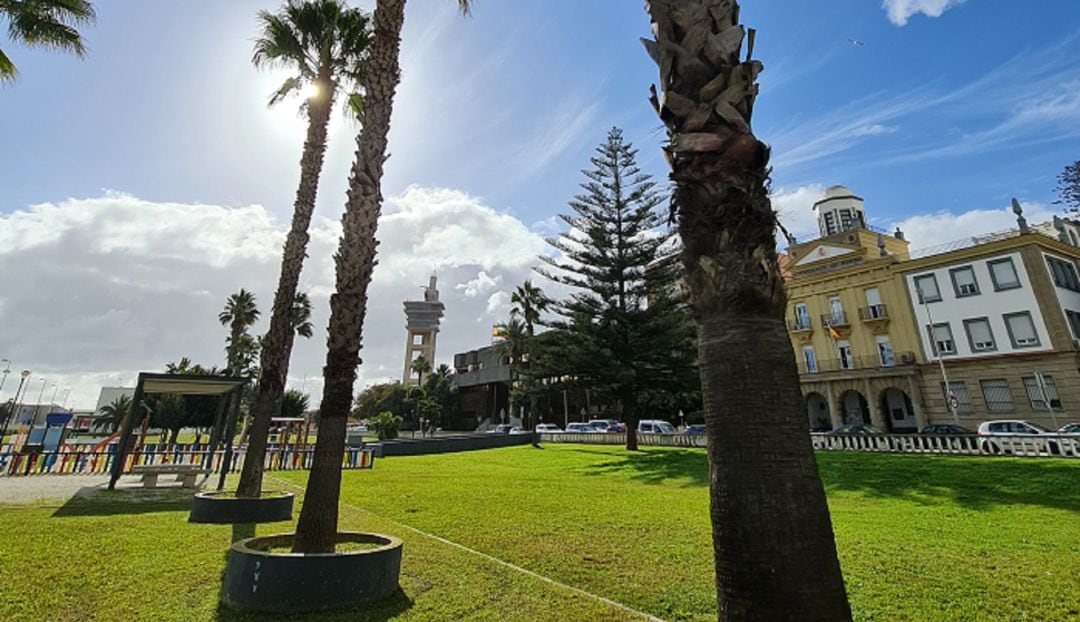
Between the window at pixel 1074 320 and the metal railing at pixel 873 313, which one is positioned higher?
the metal railing at pixel 873 313

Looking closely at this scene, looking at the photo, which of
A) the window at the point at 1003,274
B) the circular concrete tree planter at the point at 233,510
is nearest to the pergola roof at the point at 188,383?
the circular concrete tree planter at the point at 233,510

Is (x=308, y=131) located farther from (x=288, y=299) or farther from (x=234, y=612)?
(x=234, y=612)

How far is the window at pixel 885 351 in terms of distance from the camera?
103 ft

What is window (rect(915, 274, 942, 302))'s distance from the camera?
99.5 ft

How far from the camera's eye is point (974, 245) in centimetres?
2927

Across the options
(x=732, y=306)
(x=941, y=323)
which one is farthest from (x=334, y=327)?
(x=941, y=323)

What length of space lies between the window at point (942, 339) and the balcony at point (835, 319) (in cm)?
450

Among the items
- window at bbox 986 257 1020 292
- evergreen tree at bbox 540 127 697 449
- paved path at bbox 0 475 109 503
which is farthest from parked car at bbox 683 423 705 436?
paved path at bbox 0 475 109 503

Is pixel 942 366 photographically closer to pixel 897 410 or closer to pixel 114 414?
pixel 897 410

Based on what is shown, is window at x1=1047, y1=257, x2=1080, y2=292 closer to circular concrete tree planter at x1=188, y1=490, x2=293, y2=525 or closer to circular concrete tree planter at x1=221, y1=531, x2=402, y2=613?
circular concrete tree planter at x1=221, y1=531, x2=402, y2=613

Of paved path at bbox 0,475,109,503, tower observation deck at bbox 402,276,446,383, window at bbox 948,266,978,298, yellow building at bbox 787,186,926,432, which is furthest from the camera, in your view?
tower observation deck at bbox 402,276,446,383

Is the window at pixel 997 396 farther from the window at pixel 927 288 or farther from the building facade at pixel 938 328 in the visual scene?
the window at pixel 927 288

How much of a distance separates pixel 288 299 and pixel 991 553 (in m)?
→ 11.4

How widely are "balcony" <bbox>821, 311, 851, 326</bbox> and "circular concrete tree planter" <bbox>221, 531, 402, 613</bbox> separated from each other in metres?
36.3
